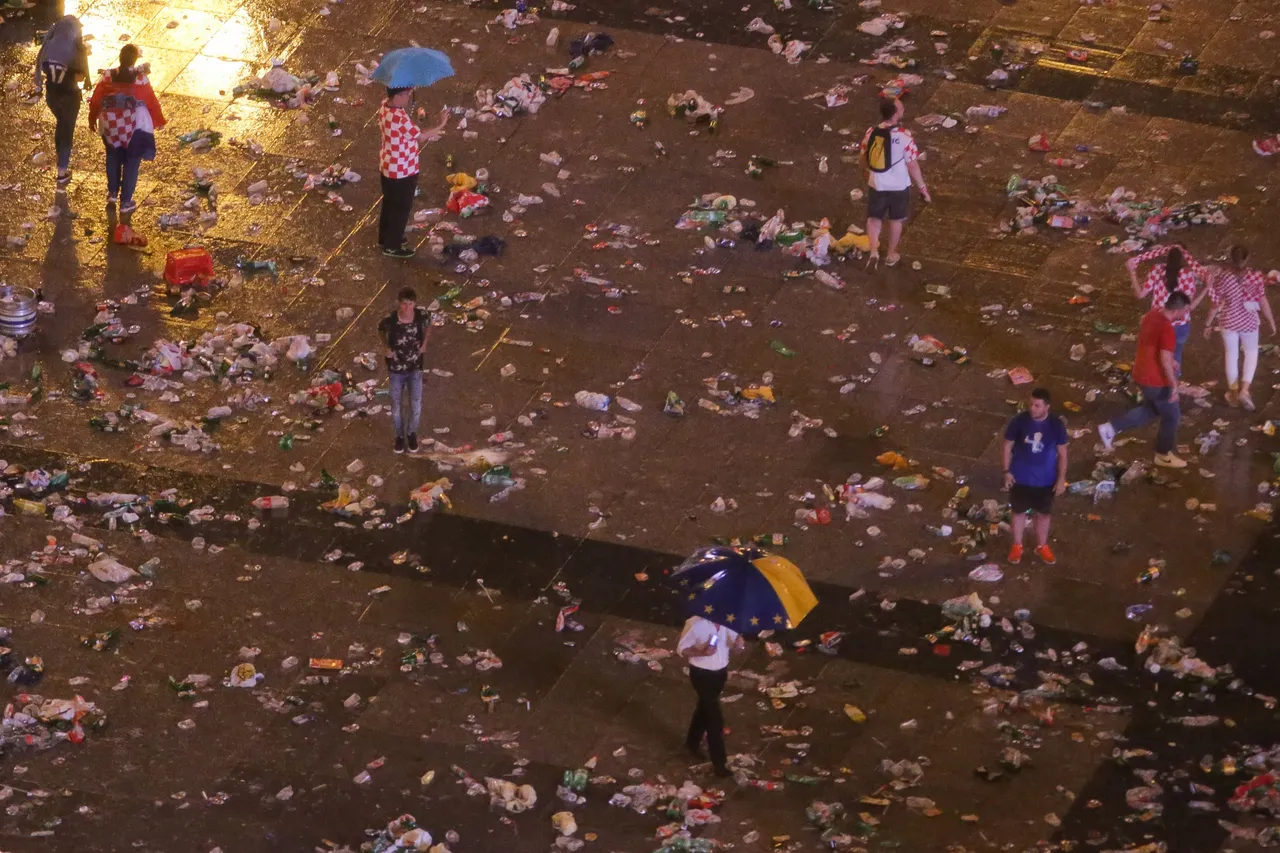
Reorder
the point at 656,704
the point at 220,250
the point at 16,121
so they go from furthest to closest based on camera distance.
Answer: the point at 16,121 < the point at 220,250 < the point at 656,704

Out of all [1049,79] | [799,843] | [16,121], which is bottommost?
[799,843]

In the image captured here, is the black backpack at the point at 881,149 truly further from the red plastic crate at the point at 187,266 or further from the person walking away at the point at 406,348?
the red plastic crate at the point at 187,266

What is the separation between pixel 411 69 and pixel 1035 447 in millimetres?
6519

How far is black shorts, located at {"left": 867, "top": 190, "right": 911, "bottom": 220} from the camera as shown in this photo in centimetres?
1677

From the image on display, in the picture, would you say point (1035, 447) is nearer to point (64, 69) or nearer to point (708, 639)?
point (708, 639)

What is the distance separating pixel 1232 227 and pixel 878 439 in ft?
15.0

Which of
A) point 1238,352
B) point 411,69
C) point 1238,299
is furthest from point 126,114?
point 1238,352

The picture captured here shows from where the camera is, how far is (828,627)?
44.4 ft

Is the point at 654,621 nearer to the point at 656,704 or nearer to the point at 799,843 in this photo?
the point at 656,704

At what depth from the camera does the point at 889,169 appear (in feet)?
54.4

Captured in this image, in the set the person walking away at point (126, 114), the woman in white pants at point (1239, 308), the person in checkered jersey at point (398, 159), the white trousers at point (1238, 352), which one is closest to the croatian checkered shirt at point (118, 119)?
the person walking away at point (126, 114)

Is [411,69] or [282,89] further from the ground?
[411,69]

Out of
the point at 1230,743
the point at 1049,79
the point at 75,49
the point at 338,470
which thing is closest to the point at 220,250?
the point at 75,49

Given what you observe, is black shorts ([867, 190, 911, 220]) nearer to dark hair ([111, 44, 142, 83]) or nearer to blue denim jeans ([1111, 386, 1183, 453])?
blue denim jeans ([1111, 386, 1183, 453])
